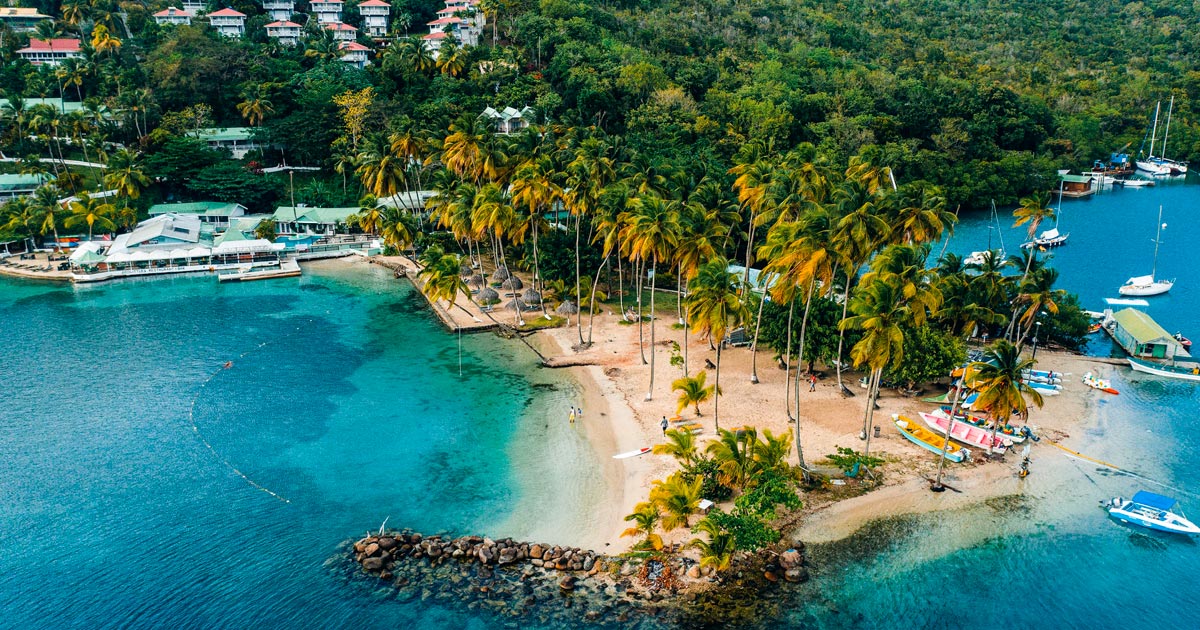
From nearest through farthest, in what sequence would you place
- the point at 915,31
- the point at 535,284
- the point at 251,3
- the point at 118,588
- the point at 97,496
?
the point at 118,588
the point at 97,496
the point at 535,284
the point at 251,3
the point at 915,31

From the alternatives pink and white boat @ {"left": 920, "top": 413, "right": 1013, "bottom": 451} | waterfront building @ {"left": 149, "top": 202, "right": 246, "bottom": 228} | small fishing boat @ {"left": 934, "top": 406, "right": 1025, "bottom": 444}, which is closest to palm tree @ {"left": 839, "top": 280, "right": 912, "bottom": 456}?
pink and white boat @ {"left": 920, "top": 413, "right": 1013, "bottom": 451}

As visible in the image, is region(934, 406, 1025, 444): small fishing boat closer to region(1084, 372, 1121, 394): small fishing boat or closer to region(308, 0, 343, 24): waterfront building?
region(1084, 372, 1121, 394): small fishing boat

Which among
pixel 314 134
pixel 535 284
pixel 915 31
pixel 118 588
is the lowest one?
pixel 118 588

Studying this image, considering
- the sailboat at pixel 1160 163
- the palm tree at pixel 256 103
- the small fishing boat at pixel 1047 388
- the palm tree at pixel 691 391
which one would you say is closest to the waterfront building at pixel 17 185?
the palm tree at pixel 256 103

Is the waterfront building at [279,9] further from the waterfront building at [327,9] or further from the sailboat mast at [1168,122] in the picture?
the sailboat mast at [1168,122]

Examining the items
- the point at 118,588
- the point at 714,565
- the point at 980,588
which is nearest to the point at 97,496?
the point at 118,588

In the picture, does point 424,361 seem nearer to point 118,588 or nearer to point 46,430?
point 46,430

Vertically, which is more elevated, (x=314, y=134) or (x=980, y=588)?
(x=314, y=134)

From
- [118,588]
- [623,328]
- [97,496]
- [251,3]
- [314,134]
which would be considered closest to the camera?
[118,588]
